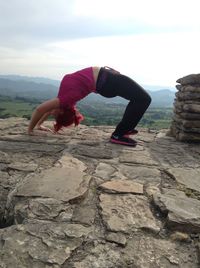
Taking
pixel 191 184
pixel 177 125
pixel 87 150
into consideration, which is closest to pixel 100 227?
pixel 191 184

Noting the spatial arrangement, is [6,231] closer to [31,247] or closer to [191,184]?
[31,247]

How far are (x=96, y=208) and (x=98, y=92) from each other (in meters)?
3.11

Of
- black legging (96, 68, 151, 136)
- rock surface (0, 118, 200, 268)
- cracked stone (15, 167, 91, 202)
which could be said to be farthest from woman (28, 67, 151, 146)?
cracked stone (15, 167, 91, 202)

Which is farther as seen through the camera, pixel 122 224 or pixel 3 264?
pixel 122 224

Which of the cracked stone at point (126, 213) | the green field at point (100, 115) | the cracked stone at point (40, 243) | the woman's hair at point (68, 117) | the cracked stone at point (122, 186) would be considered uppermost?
the woman's hair at point (68, 117)

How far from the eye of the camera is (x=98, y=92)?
5773mm

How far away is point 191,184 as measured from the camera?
3.84 m

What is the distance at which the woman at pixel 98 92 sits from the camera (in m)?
5.58

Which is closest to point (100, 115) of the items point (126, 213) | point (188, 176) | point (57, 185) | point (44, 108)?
point (44, 108)

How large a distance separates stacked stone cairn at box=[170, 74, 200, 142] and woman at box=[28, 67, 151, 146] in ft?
2.51

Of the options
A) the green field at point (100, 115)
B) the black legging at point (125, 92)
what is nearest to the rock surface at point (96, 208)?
the black legging at point (125, 92)

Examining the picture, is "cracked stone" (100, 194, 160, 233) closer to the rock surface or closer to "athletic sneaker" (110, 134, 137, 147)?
the rock surface

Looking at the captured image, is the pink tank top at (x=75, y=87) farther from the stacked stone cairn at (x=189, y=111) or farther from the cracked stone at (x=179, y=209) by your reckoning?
the cracked stone at (x=179, y=209)

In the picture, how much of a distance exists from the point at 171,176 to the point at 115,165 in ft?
2.34
